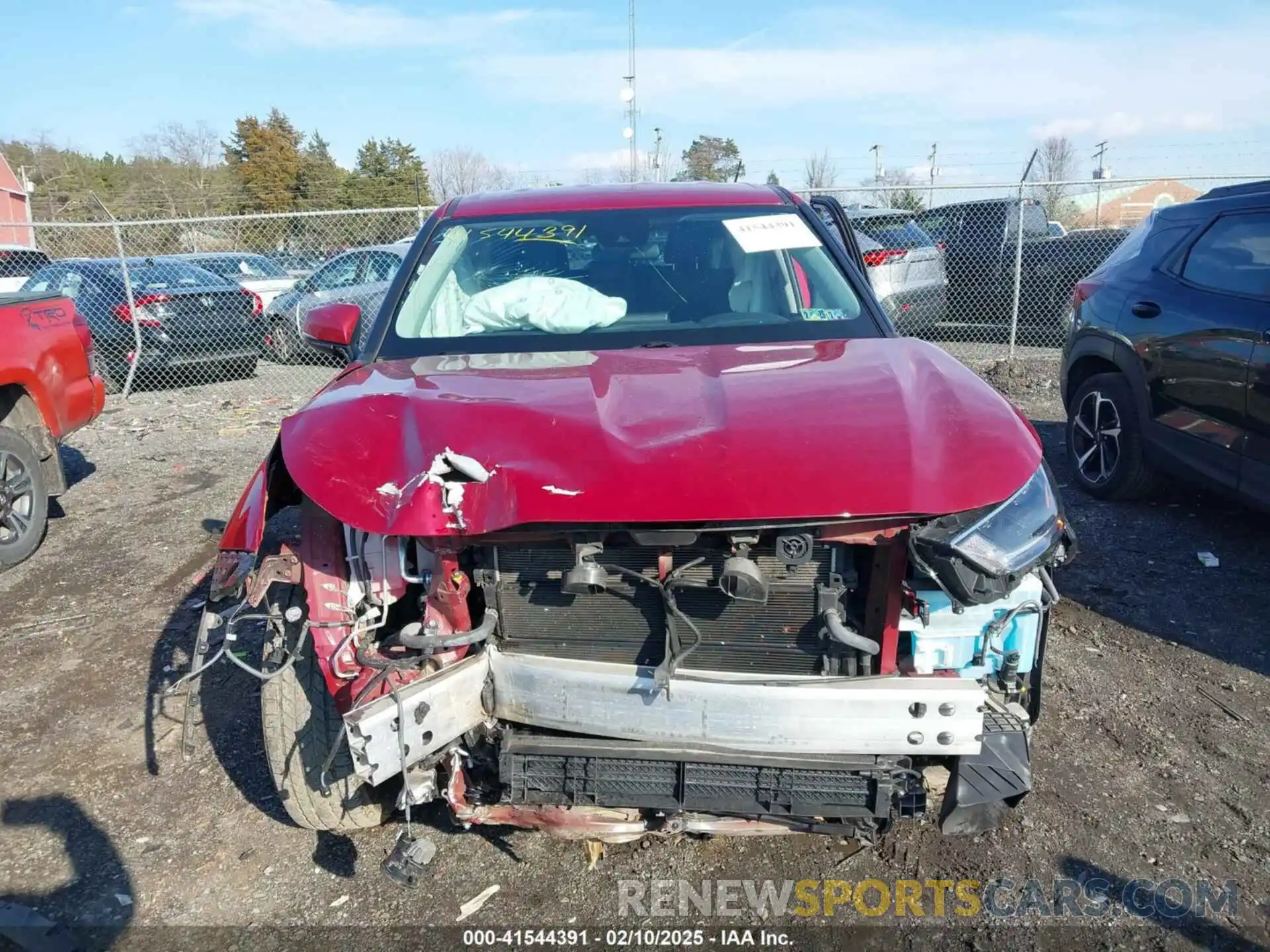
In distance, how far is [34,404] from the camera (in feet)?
18.2

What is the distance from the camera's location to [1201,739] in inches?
129

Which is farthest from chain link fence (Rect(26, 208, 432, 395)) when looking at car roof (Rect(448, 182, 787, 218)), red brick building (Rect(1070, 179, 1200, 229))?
red brick building (Rect(1070, 179, 1200, 229))

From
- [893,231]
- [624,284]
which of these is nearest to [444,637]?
[624,284]

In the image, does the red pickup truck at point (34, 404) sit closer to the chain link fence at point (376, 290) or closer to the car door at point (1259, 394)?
the chain link fence at point (376, 290)

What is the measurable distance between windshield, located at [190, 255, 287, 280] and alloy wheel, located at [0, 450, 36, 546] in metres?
6.99

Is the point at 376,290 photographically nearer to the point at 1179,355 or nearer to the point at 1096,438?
the point at 1096,438

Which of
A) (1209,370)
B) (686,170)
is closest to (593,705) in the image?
(1209,370)

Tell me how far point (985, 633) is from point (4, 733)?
11.4 ft

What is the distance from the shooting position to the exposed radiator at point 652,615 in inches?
89.3

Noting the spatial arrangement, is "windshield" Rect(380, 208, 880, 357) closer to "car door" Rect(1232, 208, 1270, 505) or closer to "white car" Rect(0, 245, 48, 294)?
"car door" Rect(1232, 208, 1270, 505)

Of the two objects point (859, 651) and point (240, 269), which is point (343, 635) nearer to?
point (859, 651)

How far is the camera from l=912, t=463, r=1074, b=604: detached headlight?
6.82 ft

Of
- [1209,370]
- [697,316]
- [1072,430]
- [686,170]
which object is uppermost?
[686,170]

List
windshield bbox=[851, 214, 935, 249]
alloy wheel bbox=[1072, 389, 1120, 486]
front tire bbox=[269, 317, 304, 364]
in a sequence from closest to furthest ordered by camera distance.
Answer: alloy wheel bbox=[1072, 389, 1120, 486], windshield bbox=[851, 214, 935, 249], front tire bbox=[269, 317, 304, 364]
